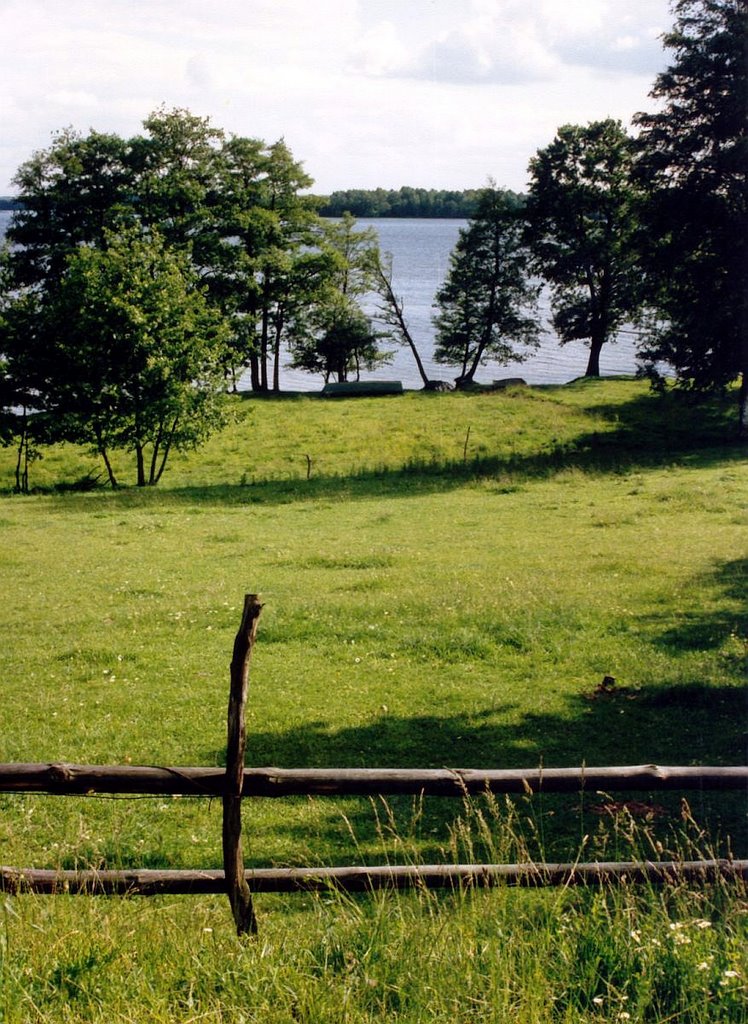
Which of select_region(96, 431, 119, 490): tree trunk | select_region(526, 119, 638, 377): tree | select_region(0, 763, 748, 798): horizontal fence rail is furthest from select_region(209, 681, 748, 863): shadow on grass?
select_region(526, 119, 638, 377): tree

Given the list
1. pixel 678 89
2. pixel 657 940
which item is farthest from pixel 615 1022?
pixel 678 89

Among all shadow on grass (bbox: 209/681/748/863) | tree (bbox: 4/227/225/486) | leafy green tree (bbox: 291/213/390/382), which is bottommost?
shadow on grass (bbox: 209/681/748/863)

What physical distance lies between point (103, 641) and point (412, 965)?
14.0 metres

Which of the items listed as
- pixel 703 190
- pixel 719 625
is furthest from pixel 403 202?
pixel 719 625

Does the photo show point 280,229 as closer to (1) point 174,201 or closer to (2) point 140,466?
(1) point 174,201

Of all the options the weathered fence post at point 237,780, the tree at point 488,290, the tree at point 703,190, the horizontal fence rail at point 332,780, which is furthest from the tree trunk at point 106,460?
the weathered fence post at point 237,780

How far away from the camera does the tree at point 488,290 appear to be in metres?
78.1

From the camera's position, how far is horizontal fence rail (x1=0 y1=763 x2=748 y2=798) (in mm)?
6733

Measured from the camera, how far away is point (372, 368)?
8950 cm

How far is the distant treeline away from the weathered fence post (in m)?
163

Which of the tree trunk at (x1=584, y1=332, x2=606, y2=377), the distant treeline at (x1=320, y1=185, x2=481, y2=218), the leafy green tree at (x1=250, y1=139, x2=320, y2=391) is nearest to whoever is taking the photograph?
the leafy green tree at (x1=250, y1=139, x2=320, y2=391)

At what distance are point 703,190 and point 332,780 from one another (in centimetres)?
4426

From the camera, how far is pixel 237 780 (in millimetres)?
6742

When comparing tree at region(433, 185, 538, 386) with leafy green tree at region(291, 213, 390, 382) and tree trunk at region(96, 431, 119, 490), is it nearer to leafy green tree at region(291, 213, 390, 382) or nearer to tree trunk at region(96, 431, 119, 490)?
leafy green tree at region(291, 213, 390, 382)
